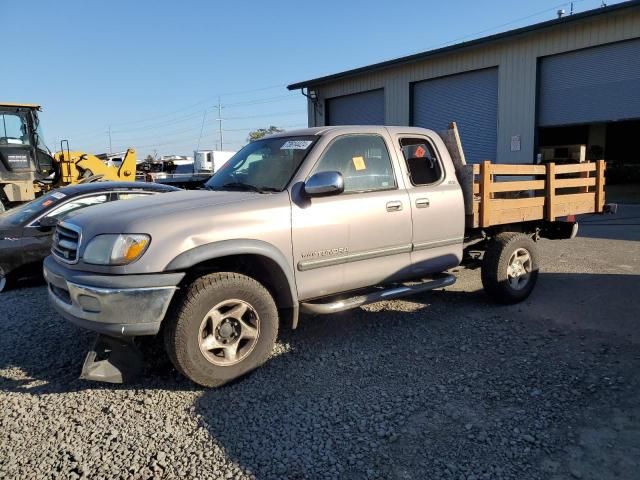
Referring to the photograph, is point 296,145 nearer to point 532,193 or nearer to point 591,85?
point 532,193

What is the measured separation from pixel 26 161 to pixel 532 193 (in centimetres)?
1290

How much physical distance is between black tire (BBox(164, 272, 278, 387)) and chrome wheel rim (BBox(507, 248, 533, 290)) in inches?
124

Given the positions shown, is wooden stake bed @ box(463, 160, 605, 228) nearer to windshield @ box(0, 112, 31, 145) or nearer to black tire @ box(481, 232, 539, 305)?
black tire @ box(481, 232, 539, 305)

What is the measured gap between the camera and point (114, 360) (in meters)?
3.78

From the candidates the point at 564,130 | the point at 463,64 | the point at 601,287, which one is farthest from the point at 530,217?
the point at 564,130

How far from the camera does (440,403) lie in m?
3.61

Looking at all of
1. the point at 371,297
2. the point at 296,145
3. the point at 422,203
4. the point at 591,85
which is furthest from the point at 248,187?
the point at 591,85

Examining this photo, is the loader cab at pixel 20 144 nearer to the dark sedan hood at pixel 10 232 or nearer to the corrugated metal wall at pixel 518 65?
the dark sedan hood at pixel 10 232

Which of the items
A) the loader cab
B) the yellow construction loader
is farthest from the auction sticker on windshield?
the loader cab

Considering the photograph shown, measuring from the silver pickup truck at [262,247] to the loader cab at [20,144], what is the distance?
36.3 ft

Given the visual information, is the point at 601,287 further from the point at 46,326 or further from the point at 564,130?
the point at 564,130

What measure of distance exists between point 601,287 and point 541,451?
4363 mm

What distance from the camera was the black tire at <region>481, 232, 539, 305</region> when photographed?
5738 mm

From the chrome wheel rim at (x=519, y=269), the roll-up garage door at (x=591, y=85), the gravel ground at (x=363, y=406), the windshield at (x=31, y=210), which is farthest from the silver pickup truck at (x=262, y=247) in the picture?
the roll-up garage door at (x=591, y=85)
